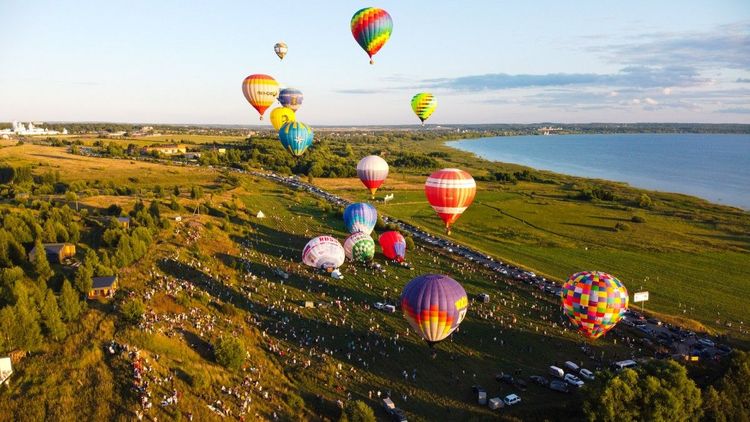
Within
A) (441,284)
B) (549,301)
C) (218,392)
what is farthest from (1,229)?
(549,301)

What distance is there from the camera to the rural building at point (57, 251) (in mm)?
38216

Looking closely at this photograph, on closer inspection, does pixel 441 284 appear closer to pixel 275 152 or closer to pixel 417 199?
pixel 417 199

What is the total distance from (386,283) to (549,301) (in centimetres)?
1228

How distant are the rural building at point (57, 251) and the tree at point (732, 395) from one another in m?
41.0

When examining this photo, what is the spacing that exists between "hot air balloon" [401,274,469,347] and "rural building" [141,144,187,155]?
11586 centimetres

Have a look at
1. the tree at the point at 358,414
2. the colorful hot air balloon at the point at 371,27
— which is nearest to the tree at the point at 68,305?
the tree at the point at 358,414

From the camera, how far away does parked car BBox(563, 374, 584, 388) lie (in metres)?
27.2

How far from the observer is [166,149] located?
137m

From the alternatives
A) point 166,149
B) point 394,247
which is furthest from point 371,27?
point 166,149

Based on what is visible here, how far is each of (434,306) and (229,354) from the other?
431 inches

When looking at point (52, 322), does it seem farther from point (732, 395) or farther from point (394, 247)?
point (732, 395)

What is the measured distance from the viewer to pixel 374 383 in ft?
90.2

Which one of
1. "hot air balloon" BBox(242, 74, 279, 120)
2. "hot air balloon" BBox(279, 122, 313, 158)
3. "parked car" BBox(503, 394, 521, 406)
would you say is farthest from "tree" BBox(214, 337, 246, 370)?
"hot air balloon" BBox(242, 74, 279, 120)

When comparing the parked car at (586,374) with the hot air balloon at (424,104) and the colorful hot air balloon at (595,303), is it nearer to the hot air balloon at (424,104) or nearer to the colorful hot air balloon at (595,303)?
the colorful hot air balloon at (595,303)
